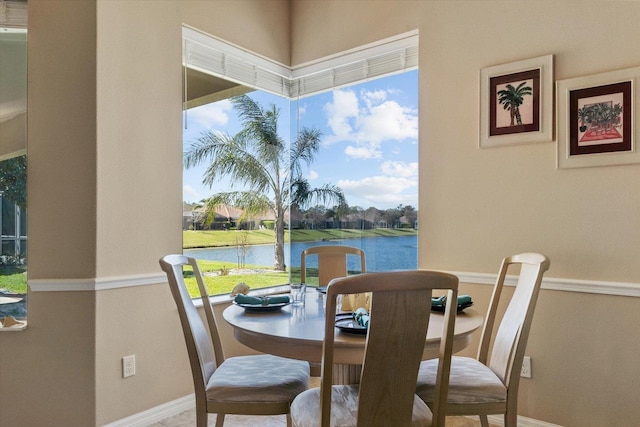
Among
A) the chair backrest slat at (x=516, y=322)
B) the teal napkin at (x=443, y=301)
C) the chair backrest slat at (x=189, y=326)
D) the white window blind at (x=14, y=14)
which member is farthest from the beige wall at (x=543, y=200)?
the white window blind at (x=14, y=14)

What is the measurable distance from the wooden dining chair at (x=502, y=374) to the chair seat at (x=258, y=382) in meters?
0.53

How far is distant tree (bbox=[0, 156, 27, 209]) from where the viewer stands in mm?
2479

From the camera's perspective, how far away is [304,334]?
160 cm

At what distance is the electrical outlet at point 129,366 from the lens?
8.20 ft

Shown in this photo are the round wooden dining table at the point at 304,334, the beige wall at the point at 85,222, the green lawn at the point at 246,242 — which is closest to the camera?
the round wooden dining table at the point at 304,334

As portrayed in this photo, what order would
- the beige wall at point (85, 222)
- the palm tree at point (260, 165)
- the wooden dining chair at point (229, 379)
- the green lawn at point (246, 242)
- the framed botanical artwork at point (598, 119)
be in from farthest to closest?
the palm tree at point (260, 165), the green lawn at point (246, 242), the beige wall at point (85, 222), the framed botanical artwork at point (598, 119), the wooden dining chair at point (229, 379)

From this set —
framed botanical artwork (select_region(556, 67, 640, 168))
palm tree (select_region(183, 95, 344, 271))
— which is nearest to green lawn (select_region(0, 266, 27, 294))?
palm tree (select_region(183, 95, 344, 271))

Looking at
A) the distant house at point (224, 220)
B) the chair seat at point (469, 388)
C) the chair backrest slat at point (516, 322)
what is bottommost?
the chair seat at point (469, 388)

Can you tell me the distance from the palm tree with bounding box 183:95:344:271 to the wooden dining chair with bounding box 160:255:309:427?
1362 mm

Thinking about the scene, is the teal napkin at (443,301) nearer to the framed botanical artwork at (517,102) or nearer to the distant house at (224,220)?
the framed botanical artwork at (517,102)

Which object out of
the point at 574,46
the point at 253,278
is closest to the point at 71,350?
the point at 253,278

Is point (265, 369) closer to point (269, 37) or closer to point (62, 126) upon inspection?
point (62, 126)

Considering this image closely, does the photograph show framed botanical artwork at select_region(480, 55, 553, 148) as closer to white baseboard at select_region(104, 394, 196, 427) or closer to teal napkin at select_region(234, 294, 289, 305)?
teal napkin at select_region(234, 294, 289, 305)

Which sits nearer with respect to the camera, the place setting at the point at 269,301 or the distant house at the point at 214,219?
the place setting at the point at 269,301
